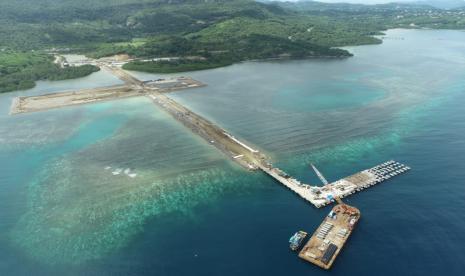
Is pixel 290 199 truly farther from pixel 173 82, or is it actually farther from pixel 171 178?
pixel 173 82

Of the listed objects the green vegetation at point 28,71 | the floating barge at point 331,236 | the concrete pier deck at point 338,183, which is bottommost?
the floating barge at point 331,236

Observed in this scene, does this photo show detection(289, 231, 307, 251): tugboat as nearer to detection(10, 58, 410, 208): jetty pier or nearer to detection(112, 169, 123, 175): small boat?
detection(10, 58, 410, 208): jetty pier

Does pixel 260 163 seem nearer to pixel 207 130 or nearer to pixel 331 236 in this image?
pixel 207 130

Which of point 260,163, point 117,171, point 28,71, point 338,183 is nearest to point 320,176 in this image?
point 338,183

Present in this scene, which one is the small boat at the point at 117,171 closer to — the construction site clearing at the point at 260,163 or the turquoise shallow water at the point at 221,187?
the turquoise shallow water at the point at 221,187

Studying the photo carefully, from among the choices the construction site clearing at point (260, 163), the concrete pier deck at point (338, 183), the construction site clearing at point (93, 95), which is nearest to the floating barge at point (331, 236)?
the construction site clearing at point (260, 163)

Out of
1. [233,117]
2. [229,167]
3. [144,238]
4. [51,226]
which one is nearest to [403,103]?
[233,117]

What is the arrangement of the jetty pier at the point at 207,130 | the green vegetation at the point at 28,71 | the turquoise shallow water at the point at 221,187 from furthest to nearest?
the green vegetation at the point at 28,71
the jetty pier at the point at 207,130
the turquoise shallow water at the point at 221,187
